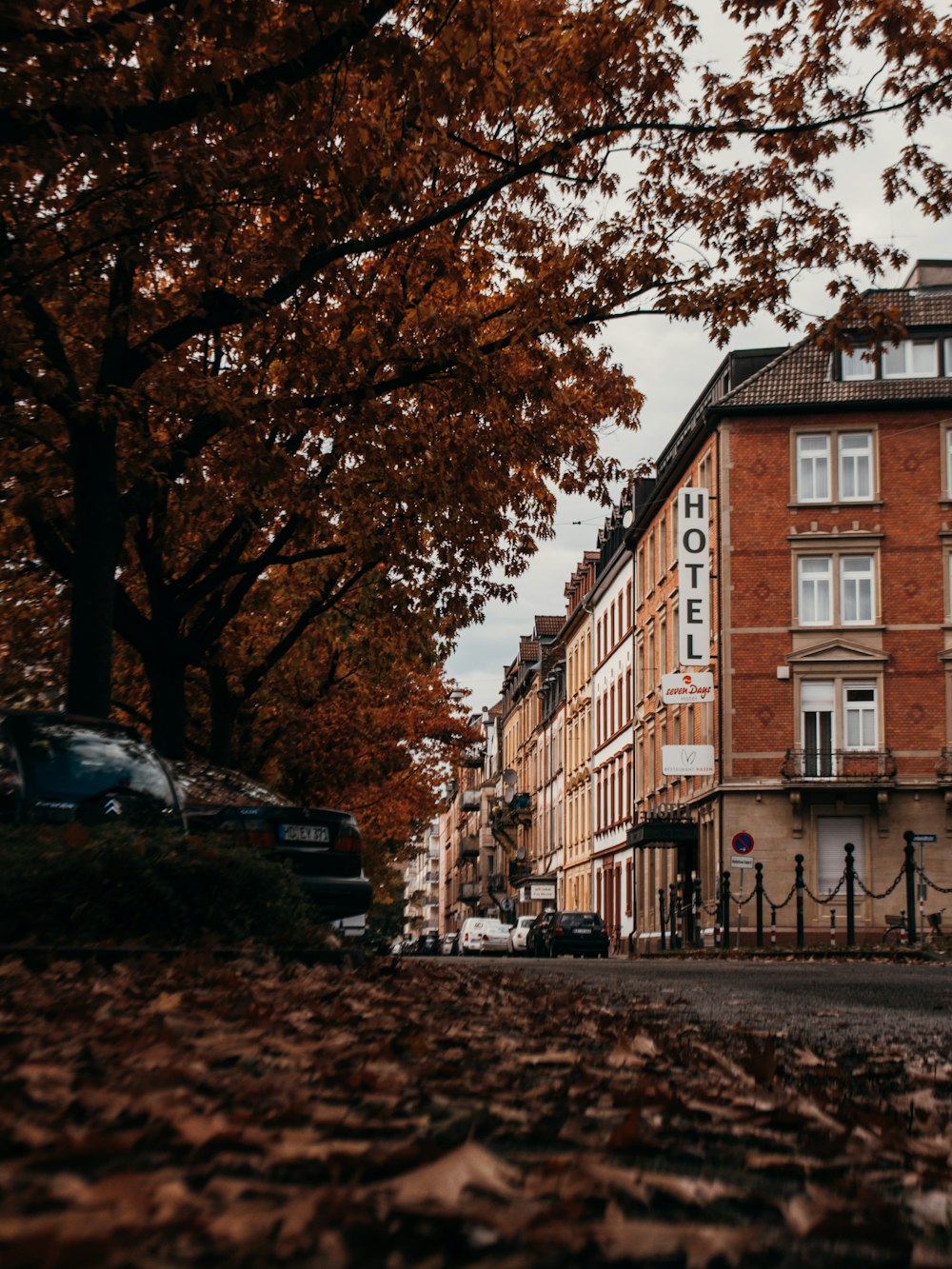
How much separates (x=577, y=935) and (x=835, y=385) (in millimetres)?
16621

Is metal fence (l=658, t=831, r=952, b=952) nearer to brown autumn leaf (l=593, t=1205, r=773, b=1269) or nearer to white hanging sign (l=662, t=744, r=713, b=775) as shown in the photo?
white hanging sign (l=662, t=744, r=713, b=775)

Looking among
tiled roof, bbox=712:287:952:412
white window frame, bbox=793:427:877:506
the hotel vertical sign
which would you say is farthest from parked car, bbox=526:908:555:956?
tiled roof, bbox=712:287:952:412

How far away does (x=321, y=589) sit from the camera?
24109 millimetres

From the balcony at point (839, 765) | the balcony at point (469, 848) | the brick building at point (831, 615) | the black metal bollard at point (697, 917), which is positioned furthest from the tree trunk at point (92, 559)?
the balcony at point (469, 848)

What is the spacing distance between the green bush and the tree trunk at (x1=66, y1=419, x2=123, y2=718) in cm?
504

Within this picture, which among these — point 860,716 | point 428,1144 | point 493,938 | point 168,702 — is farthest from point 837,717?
point 428,1144

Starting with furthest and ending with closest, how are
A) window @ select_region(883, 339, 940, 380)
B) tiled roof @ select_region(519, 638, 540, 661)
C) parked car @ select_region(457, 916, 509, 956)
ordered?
tiled roof @ select_region(519, 638, 540, 661) → parked car @ select_region(457, 916, 509, 956) → window @ select_region(883, 339, 940, 380)

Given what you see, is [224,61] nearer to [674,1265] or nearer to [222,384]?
[222,384]

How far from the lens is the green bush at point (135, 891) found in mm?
8227

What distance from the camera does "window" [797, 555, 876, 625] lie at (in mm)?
45000

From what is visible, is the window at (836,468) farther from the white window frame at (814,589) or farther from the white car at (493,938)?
the white car at (493,938)

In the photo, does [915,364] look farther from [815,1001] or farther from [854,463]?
[815,1001]

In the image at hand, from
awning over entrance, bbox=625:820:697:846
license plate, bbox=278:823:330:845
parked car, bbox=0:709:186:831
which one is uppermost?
awning over entrance, bbox=625:820:697:846

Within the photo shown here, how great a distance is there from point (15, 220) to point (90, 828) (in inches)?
222
